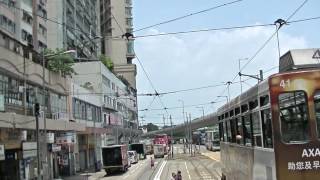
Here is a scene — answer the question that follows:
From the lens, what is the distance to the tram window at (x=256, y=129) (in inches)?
415

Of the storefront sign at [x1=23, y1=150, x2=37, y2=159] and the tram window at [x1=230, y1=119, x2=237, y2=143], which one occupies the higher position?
the tram window at [x1=230, y1=119, x2=237, y2=143]

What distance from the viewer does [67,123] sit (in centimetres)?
5284

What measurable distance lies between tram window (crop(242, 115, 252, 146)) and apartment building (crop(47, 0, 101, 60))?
56.7 metres

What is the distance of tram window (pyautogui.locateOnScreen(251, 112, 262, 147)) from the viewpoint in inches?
415

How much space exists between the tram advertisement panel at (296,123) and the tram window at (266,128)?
0.31 metres

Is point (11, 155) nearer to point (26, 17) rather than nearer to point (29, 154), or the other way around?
point (29, 154)

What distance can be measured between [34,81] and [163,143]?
60.0 m

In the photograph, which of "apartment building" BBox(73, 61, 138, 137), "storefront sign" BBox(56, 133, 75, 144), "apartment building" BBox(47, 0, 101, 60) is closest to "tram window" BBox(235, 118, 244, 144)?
"storefront sign" BBox(56, 133, 75, 144)

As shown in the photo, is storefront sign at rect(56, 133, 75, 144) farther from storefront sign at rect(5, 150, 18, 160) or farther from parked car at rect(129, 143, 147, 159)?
parked car at rect(129, 143, 147, 159)

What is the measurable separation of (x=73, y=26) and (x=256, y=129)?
74589 mm

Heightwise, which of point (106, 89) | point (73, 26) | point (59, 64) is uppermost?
point (73, 26)

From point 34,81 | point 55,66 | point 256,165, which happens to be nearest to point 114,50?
point 55,66

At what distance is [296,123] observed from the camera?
366 inches

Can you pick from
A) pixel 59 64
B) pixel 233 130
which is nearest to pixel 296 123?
pixel 233 130
